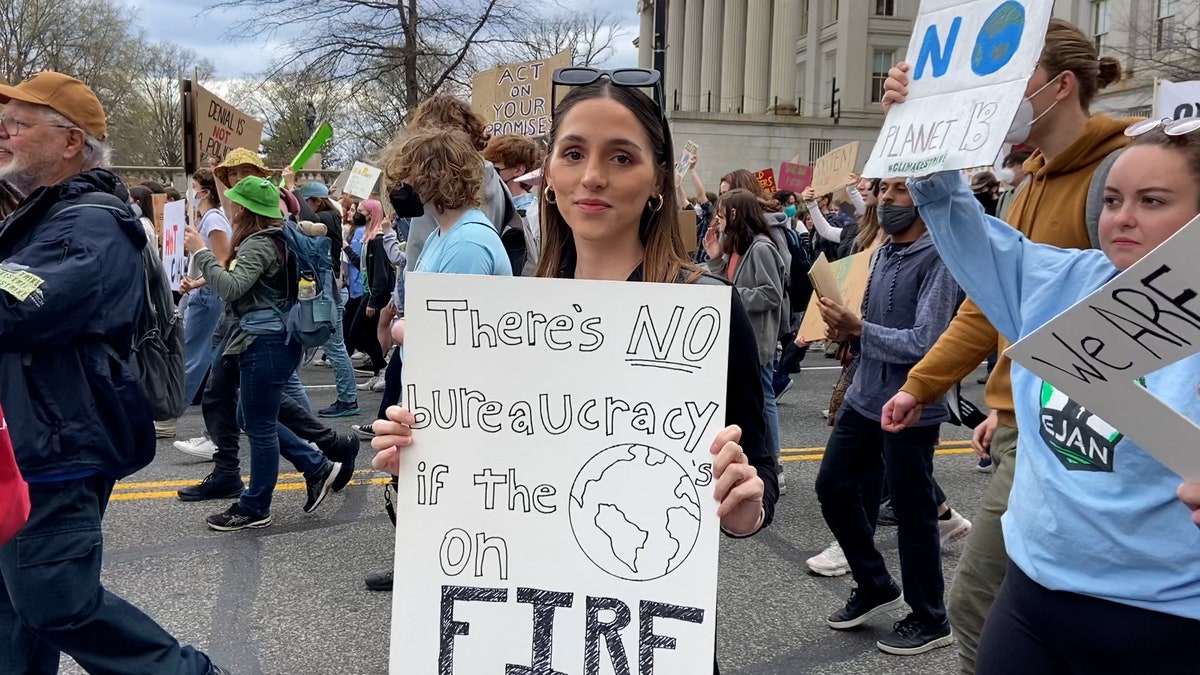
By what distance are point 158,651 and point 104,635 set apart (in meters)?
0.18

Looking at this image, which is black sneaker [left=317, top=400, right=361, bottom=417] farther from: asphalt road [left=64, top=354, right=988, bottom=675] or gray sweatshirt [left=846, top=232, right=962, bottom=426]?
gray sweatshirt [left=846, top=232, right=962, bottom=426]

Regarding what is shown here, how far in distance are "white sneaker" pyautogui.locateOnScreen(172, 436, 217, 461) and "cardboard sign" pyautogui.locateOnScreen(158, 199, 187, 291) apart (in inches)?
42.8

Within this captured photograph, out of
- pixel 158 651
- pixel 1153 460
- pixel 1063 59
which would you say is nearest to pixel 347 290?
pixel 158 651

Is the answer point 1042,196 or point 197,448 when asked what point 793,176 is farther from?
point 1042,196

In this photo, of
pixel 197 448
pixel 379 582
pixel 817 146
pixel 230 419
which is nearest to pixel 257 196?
pixel 230 419

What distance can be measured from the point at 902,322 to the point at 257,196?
11.0 ft

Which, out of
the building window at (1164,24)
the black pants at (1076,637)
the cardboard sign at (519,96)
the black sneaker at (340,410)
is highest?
the building window at (1164,24)

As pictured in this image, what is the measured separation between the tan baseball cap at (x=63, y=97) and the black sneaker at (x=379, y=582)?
220 centimetres

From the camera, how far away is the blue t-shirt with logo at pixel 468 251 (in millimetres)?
3629

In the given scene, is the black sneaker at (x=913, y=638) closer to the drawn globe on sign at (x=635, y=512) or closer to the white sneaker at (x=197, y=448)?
the drawn globe on sign at (x=635, y=512)

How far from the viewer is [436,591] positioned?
168cm

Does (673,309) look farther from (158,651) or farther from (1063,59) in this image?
(158,651)

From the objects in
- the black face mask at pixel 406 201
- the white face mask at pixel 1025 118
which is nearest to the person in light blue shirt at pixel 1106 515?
the white face mask at pixel 1025 118

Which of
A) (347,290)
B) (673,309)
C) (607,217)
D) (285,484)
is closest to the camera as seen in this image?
(673,309)
